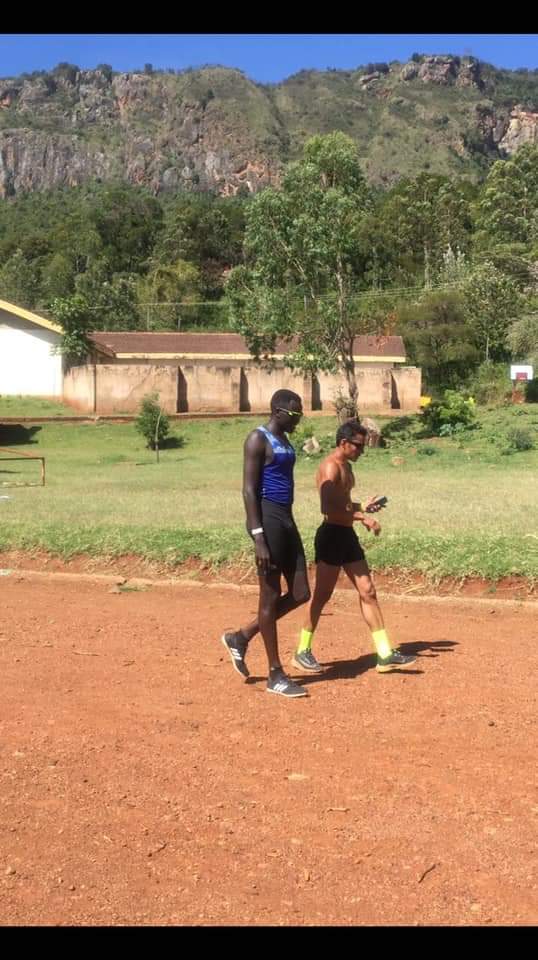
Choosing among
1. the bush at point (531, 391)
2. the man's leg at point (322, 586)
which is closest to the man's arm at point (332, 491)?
the man's leg at point (322, 586)

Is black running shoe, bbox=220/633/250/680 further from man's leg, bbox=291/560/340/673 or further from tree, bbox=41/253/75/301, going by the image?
tree, bbox=41/253/75/301

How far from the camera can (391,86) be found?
19112cm

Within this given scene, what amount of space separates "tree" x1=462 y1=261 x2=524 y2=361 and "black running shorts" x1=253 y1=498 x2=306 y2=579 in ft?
138

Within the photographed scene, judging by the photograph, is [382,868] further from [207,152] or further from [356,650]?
[207,152]

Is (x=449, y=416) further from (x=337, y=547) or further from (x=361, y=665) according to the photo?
(x=337, y=547)

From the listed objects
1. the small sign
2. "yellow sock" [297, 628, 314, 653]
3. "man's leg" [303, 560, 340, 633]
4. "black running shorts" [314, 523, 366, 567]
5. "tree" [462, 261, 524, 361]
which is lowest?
"yellow sock" [297, 628, 314, 653]

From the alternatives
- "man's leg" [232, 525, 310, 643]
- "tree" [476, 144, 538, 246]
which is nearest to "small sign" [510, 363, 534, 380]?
"tree" [476, 144, 538, 246]

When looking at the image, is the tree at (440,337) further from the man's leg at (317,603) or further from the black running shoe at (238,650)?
the black running shoe at (238,650)

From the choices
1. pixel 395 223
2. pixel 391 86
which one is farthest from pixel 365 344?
pixel 391 86

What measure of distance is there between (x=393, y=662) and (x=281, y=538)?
3.89 ft

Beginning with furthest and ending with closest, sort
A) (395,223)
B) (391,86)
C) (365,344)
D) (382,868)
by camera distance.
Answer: (391,86) < (395,223) < (365,344) < (382,868)

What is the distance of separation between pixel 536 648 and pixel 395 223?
6723cm

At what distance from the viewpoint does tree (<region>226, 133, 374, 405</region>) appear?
30.3 metres
